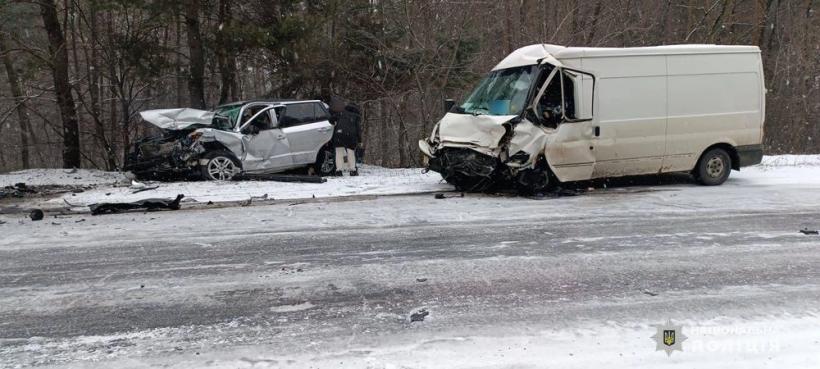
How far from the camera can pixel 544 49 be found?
29.2 feet

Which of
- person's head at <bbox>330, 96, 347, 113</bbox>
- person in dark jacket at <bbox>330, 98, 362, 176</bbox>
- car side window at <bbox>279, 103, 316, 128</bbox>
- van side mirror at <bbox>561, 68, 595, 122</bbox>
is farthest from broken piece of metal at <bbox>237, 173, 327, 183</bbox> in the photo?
van side mirror at <bbox>561, 68, 595, 122</bbox>

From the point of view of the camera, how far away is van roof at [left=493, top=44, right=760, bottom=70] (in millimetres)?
8789

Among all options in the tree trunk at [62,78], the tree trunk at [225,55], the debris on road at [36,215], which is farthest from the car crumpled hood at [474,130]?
the tree trunk at [62,78]

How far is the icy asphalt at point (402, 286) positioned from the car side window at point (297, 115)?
16.2ft

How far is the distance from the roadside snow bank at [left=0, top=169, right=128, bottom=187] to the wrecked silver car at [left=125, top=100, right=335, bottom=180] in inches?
43.0

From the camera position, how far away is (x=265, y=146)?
11.8 m

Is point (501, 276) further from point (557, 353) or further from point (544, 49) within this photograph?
point (544, 49)

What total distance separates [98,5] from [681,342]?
14670 millimetres

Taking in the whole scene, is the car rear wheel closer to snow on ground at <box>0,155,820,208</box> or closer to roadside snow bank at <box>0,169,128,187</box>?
snow on ground at <box>0,155,820,208</box>

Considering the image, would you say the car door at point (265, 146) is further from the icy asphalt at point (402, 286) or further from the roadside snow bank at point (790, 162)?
the roadside snow bank at point (790, 162)

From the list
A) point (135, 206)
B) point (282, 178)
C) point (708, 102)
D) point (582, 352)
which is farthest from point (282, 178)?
point (582, 352)

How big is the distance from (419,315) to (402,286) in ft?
2.13

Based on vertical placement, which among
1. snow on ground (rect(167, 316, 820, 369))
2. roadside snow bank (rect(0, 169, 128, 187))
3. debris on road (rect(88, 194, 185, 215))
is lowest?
snow on ground (rect(167, 316, 820, 369))

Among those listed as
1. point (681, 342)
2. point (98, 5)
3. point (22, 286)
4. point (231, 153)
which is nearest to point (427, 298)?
point (681, 342)
